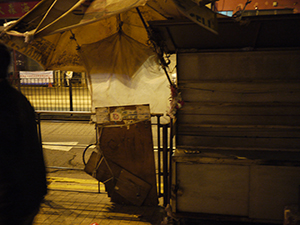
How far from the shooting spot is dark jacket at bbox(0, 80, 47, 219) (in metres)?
1.95

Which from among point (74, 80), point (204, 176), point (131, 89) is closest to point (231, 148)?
point (204, 176)

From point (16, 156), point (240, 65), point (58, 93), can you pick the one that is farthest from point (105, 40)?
point (58, 93)

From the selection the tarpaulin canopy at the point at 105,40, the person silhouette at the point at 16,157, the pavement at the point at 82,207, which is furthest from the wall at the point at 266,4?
the person silhouette at the point at 16,157

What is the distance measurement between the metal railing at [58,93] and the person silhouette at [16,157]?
35.2ft

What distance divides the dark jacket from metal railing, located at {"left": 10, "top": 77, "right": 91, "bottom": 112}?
10714 millimetres

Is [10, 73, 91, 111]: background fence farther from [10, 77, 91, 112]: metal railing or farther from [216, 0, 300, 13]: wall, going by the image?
[216, 0, 300, 13]: wall

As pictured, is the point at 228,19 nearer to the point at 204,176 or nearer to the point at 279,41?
the point at 279,41

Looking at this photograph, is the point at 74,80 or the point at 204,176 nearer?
the point at 204,176

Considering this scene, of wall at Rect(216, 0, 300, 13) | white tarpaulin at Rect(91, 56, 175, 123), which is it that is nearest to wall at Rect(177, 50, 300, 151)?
white tarpaulin at Rect(91, 56, 175, 123)

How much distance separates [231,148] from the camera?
3.80m

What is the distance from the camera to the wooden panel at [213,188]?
3.42 meters

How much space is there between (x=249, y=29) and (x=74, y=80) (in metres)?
11.2

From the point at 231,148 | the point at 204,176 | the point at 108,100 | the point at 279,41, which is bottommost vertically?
the point at 204,176

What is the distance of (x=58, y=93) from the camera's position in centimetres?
1427
